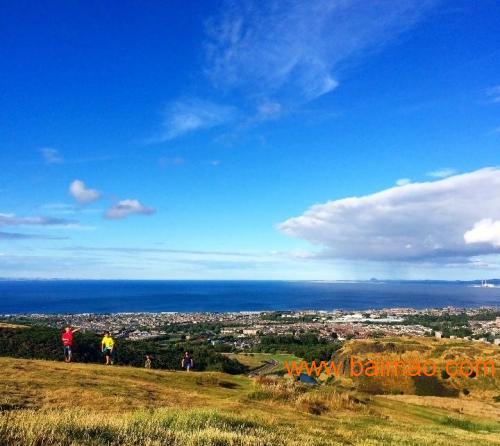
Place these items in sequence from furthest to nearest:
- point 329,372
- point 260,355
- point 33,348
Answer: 1. point 260,355
2. point 329,372
3. point 33,348

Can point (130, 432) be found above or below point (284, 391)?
above

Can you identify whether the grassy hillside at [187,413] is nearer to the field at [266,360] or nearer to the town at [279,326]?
the field at [266,360]

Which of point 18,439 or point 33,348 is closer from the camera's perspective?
point 18,439

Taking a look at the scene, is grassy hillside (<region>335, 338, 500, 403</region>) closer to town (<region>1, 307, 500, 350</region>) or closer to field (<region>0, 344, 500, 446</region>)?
field (<region>0, 344, 500, 446</region>)

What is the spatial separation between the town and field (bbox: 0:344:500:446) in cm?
7719

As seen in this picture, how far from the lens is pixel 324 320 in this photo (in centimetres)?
16038

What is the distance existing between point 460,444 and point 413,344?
56.9m

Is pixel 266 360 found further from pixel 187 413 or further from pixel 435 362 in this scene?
pixel 187 413

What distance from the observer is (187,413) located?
1214 cm

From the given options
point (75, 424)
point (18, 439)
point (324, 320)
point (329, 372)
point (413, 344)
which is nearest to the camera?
point (18, 439)

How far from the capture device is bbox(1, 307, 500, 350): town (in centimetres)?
11331

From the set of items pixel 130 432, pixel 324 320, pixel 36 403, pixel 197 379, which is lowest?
pixel 324 320

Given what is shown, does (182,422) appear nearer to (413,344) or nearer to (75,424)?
(75,424)

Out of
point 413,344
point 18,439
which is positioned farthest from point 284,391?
point 413,344
